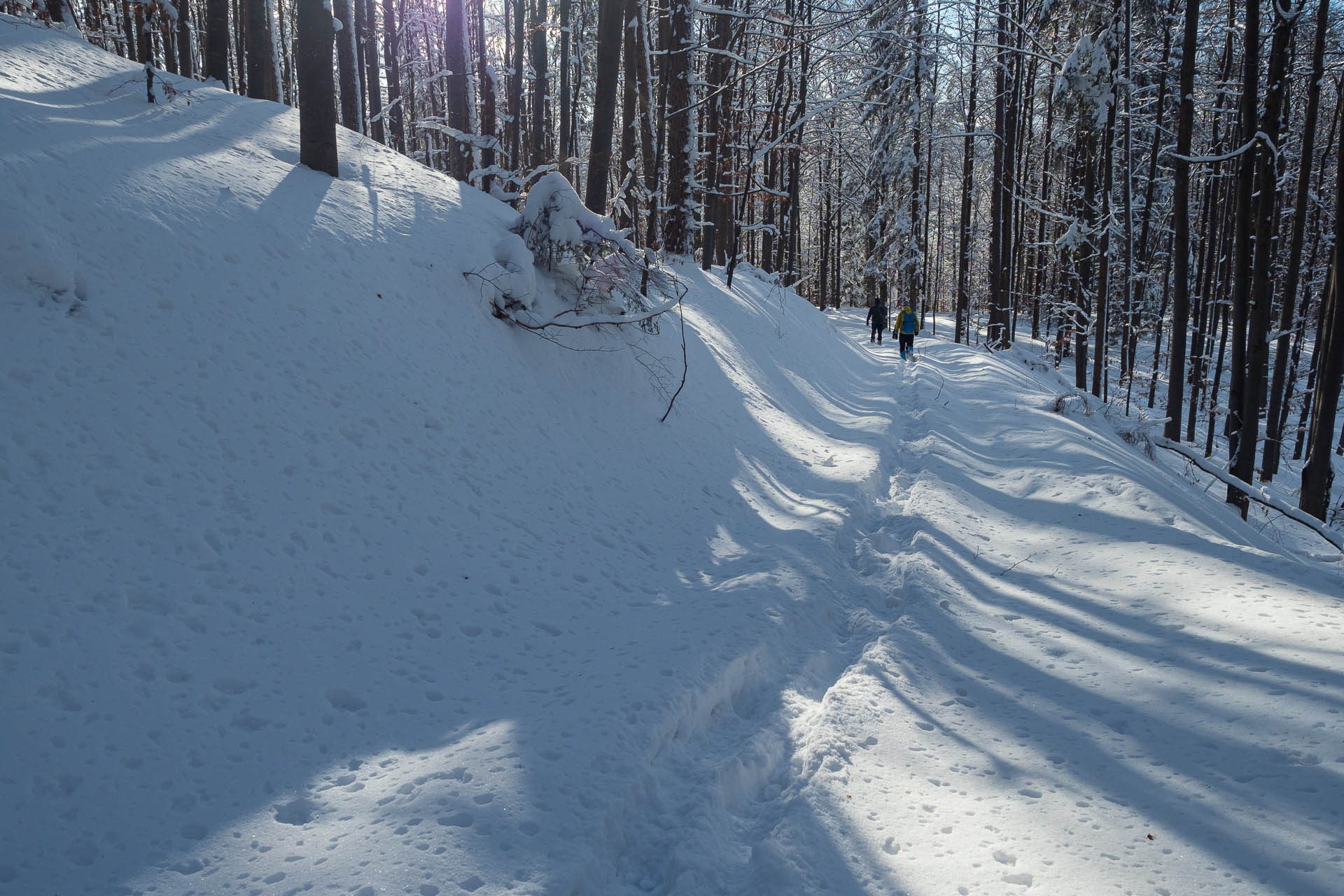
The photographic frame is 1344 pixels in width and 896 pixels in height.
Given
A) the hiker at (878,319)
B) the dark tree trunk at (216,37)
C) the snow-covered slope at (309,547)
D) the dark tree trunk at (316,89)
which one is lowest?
the hiker at (878,319)

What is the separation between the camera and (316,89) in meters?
7.83

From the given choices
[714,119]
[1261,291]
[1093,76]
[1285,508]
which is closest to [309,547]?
[1285,508]

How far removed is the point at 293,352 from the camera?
5262mm

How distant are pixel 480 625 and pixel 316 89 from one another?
6877 millimetres

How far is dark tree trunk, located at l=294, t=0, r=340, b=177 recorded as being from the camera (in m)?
7.67

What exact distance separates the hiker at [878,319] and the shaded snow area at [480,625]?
709 inches

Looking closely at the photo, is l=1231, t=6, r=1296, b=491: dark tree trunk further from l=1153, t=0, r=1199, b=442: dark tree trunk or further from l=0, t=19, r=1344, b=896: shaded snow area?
l=0, t=19, r=1344, b=896: shaded snow area

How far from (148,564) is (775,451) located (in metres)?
7.48

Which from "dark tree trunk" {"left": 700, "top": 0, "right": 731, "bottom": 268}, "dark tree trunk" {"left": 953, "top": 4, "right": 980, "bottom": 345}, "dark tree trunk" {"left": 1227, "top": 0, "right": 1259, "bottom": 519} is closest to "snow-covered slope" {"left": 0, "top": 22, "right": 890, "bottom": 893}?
"dark tree trunk" {"left": 1227, "top": 0, "right": 1259, "bottom": 519}

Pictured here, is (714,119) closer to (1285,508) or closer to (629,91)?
(629,91)

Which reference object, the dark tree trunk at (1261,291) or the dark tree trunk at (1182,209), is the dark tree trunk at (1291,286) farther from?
the dark tree trunk at (1261,291)

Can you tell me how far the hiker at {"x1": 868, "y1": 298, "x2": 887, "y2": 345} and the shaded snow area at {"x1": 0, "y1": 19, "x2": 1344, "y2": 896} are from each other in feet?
59.1

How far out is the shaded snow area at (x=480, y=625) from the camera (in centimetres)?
279

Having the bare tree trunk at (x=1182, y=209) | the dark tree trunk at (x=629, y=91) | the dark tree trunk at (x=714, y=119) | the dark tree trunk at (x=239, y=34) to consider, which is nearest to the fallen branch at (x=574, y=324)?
the dark tree trunk at (x=629, y=91)
